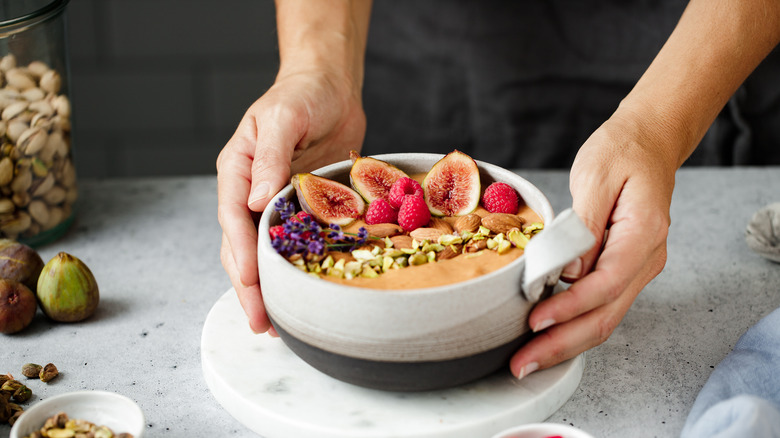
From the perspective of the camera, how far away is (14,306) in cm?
121

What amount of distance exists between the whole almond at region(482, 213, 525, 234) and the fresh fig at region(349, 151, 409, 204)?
0.19m

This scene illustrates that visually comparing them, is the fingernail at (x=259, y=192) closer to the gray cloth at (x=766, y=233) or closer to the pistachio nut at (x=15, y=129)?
the pistachio nut at (x=15, y=129)

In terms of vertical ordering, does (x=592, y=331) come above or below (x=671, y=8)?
below

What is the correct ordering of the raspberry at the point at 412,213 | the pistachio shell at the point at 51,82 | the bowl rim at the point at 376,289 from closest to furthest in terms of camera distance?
the bowl rim at the point at 376,289 → the raspberry at the point at 412,213 → the pistachio shell at the point at 51,82

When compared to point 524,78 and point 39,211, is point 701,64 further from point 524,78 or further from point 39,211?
point 39,211

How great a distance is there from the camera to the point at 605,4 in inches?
74.5

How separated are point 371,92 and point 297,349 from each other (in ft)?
4.15

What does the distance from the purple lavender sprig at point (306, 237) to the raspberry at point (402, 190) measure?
0.32ft

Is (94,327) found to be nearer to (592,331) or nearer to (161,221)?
(161,221)

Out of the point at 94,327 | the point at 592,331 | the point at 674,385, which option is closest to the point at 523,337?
the point at 592,331

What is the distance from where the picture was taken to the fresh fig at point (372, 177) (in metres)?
1.21

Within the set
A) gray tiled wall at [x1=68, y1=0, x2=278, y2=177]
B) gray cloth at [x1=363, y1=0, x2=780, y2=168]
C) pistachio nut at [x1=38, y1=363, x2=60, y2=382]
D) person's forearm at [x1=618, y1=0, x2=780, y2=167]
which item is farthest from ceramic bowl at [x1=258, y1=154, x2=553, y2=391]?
gray tiled wall at [x1=68, y1=0, x2=278, y2=177]

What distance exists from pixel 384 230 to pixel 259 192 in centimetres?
22

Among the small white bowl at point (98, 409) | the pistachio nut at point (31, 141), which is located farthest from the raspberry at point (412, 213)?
the pistachio nut at point (31, 141)
